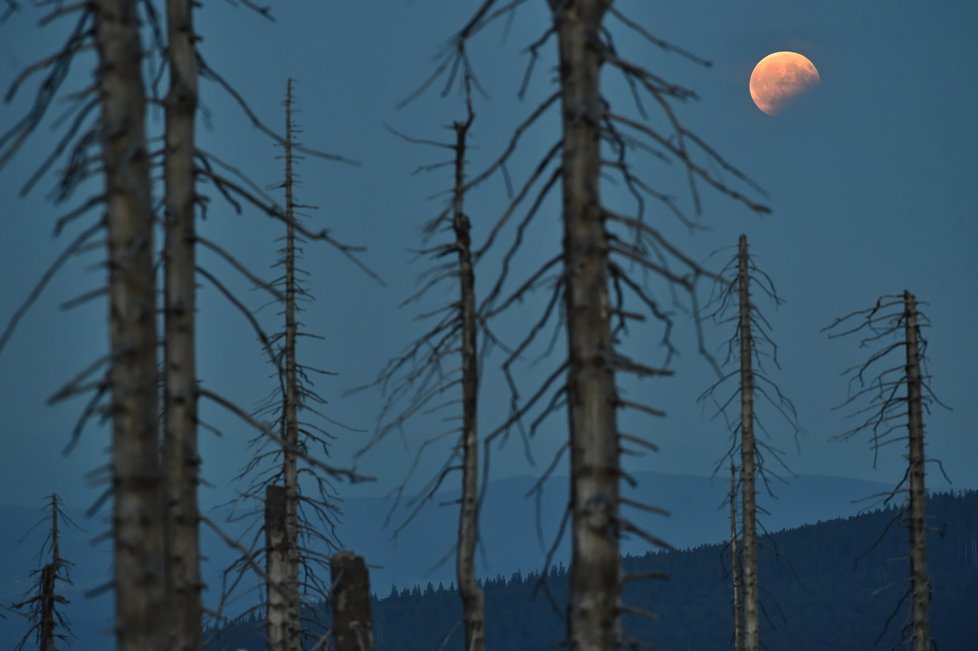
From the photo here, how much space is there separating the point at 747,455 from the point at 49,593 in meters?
18.2

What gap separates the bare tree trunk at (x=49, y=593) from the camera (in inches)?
1093

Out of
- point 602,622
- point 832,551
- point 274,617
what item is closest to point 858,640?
point 832,551

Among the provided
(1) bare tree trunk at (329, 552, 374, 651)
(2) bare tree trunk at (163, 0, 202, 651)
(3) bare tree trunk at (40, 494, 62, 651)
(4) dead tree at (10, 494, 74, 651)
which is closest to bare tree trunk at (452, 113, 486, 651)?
(1) bare tree trunk at (329, 552, 374, 651)

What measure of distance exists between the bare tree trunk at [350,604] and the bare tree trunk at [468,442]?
1399 millimetres

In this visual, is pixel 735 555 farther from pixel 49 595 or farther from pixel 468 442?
pixel 468 442

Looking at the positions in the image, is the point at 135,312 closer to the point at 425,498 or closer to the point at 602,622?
the point at 602,622

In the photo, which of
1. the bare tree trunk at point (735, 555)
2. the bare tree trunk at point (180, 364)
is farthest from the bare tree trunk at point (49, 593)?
the bare tree trunk at point (180, 364)

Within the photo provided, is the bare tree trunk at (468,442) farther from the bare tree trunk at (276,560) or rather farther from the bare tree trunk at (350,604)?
the bare tree trunk at (276,560)

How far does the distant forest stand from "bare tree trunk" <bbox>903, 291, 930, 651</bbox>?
129 m

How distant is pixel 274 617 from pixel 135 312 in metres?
13.7

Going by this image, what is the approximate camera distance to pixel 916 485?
20.3 metres

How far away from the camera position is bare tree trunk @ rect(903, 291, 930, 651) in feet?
66.1

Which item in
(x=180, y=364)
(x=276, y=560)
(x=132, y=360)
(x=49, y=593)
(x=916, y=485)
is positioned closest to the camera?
(x=132, y=360)

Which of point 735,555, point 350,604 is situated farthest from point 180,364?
point 735,555
